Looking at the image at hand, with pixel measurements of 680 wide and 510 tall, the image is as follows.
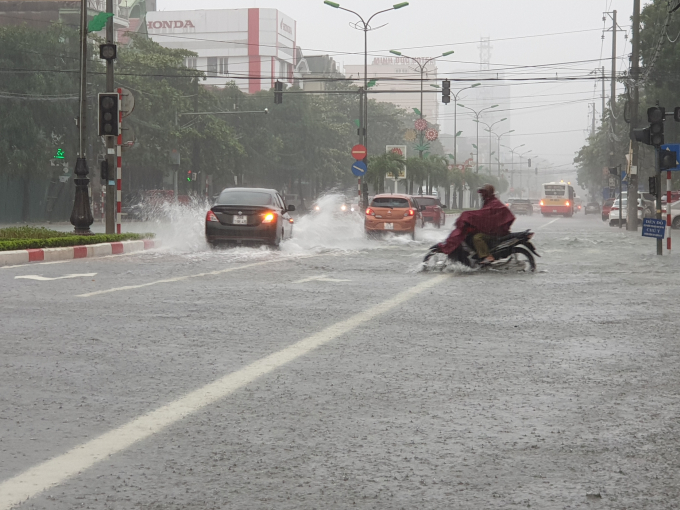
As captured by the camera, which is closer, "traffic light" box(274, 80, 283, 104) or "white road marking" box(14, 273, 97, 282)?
"white road marking" box(14, 273, 97, 282)

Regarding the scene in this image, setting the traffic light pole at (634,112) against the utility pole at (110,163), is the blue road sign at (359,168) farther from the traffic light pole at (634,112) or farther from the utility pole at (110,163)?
the utility pole at (110,163)

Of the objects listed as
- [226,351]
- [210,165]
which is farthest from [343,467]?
[210,165]

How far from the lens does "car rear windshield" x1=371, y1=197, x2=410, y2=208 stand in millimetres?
31484

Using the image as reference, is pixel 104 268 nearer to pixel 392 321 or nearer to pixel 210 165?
pixel 392 321

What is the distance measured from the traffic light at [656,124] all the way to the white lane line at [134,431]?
1514cm

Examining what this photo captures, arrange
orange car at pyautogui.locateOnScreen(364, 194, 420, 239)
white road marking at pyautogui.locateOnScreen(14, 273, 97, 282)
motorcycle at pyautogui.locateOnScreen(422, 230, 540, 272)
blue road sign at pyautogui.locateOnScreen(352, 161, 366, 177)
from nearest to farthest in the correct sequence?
1. white road marking at pyautogui.locateOnScreen(14, 273, 97, 282)
2. motorcycle at pyautogui.locateOnScreen(422, 230, 540, 272)
3. orange car at pyautogui.locateOnScreen(364, 194, 420, 239)
4. blue road sign at pyautogui.locateOnScreen(352, 161, 366, 177)

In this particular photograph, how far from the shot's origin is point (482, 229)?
57.9 ft

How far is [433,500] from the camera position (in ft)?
14.5

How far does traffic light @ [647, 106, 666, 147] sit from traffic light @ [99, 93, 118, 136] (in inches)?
481

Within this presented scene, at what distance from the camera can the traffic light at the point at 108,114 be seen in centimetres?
2573

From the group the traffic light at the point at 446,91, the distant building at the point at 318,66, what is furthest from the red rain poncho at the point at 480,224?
the distant building at the point at 318,66

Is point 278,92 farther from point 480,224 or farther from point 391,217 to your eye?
point 480,224

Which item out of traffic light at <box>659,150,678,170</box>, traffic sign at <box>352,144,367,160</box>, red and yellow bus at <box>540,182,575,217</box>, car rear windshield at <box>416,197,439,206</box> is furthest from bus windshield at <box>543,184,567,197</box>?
traffic light at <box>659,150,678,170</box>

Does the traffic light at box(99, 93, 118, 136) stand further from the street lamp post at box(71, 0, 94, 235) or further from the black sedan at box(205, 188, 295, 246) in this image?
the black sedan at box(205, 188, 295, 246)
